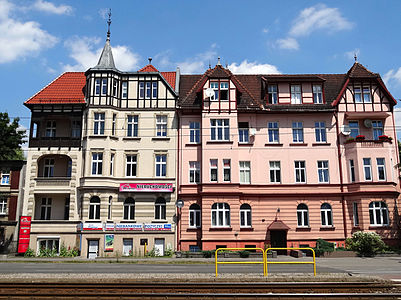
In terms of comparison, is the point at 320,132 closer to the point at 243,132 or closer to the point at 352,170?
the point at 352,170

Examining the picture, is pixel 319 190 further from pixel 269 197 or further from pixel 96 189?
pixel 96 189

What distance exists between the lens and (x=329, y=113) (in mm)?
34531

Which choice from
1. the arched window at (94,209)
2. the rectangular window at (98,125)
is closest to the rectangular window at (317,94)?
the rectangular window at (98,125)

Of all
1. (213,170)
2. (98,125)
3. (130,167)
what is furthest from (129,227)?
(98,125)

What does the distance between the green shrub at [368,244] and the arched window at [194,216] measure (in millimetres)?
12758

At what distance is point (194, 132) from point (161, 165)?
4227mm

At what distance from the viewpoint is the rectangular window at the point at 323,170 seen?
3366 cm

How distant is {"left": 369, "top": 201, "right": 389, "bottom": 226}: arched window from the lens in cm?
3166

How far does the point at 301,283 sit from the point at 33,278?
11.5 m

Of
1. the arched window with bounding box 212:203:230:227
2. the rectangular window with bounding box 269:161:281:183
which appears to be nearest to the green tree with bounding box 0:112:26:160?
the arched window with bounding box 212:203:230:227

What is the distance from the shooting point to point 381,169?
32.5m

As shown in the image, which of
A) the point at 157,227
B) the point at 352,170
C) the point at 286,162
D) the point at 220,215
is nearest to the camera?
the point at 220,215

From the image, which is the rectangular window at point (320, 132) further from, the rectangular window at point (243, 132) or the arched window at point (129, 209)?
the arched window at point (129, 209)

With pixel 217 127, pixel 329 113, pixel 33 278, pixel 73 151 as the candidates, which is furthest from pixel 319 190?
pixel 33 278
